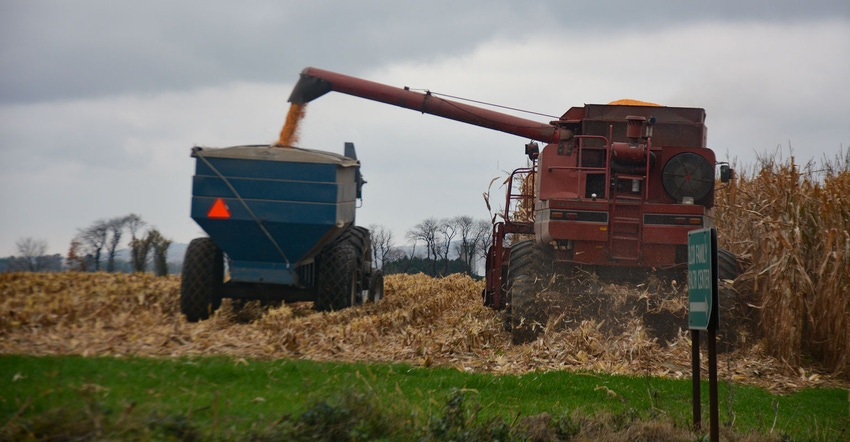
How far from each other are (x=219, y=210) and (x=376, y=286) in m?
5.81

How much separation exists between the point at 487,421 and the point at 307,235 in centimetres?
634

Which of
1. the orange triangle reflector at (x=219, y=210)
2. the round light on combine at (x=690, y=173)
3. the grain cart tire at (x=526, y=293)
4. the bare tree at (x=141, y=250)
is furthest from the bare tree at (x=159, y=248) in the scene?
the round light on combine at (x=690, y=173)

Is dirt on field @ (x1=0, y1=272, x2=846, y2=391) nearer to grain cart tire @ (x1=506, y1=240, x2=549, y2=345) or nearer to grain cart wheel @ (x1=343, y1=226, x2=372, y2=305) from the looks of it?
grain cart tire @ (x1=506, y1=240, x2=549, y2=345)

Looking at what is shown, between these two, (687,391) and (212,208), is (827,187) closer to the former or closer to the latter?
(687,391)

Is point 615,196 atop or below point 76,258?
atop

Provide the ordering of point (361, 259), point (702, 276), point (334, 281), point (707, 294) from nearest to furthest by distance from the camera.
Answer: point (707, 294), point (702, 276), point (334, 281), point (361, 259)

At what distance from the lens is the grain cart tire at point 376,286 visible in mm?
16375

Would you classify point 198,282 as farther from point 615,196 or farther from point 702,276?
point 702,276

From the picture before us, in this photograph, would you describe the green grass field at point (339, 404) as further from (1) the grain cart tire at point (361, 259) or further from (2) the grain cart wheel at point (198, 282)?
(1) the grain cart tire at point (361, 259)

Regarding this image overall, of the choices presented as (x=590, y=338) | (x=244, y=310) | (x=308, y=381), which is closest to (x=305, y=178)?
(x=244, y=310)

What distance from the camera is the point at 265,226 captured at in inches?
467

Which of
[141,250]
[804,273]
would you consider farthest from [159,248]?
[804,273]

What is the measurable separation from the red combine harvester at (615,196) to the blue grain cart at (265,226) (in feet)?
9.52

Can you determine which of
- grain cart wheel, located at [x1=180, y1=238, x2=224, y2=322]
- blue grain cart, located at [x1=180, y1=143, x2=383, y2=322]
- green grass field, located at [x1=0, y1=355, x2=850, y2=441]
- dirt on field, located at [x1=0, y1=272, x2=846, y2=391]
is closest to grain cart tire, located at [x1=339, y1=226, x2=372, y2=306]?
blue grain cart, located at [x1=180, y1=143, x2=383, y2=322]
